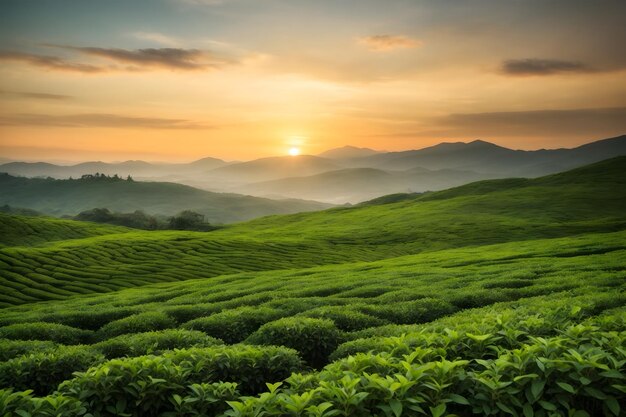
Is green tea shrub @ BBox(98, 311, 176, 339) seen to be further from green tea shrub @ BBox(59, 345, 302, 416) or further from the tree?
the tree

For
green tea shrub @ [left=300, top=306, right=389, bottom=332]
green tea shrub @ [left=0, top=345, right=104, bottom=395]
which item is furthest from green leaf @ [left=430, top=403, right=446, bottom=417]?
green tea shrub @ [left=300, top=306, right=389, bottom=332]

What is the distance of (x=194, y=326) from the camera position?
2147 cm

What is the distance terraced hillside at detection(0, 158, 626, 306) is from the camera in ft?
140

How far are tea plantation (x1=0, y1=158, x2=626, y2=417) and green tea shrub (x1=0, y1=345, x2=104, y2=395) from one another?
0.05 m

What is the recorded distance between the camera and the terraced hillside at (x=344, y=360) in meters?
8.08

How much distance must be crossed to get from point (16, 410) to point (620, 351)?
446 inches

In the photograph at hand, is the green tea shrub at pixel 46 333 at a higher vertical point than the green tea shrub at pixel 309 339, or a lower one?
lower

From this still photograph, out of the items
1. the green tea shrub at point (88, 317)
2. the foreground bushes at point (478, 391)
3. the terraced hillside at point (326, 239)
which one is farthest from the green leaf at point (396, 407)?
the terraced hillside at point (326, 239)

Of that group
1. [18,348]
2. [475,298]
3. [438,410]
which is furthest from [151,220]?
[438,410]

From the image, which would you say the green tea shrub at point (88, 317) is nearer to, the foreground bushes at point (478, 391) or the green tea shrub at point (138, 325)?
the green tea shrub at point (138, 325)

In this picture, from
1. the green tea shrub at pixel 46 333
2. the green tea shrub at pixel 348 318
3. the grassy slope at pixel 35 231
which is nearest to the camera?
the green tea shrub at pixel 348 318

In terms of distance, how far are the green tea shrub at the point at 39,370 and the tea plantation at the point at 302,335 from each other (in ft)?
0.15

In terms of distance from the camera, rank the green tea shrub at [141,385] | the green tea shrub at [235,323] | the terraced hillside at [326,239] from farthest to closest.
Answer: the terraced hillside at [326,239] → the green tea shrub at [235,323] → the green tea shrub at [141,385]

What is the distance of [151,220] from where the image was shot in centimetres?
14212
